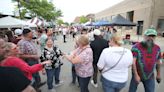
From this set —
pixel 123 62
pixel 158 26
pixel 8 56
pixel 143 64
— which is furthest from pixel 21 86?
pixel 158 26

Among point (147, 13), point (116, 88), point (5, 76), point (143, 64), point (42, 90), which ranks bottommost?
point (42, 90)

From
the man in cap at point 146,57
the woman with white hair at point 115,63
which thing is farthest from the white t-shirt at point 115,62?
the man in cap at point 146,57

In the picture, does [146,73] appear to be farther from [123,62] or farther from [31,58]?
[31,58]

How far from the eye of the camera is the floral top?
10.1 ft

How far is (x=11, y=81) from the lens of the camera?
137cm

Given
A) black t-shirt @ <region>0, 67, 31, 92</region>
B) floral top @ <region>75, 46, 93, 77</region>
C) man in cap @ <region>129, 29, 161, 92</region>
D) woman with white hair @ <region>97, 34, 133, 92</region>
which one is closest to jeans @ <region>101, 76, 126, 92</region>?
woman with white hair @ <region>97, 34, 133, 92</region>

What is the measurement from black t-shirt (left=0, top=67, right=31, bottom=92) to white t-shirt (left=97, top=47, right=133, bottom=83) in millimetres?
1418

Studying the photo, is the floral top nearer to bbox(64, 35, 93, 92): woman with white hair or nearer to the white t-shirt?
bbox(64, 35, 93, 92): woman with white hair

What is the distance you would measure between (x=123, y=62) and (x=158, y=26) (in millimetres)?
27537

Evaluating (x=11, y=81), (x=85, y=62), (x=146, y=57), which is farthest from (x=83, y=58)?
(x=11, y=81)

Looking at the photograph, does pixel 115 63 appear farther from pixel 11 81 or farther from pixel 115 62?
pixel 11 81

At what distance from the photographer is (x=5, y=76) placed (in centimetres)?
138

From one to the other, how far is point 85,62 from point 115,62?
2.81ft

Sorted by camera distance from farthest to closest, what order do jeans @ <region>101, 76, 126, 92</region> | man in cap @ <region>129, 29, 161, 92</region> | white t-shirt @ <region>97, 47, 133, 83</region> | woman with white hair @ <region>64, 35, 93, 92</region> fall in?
woman with white hair @ <region>64, 35, 93, 92</region> < man in cap @ <region>129, 29, 161, 92</region> < jeans @ <region>101, 76, 126, 92</region> < white t-shirt @ <region>97, 47, 133, 83</region>
